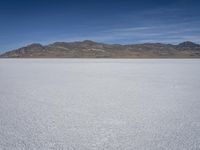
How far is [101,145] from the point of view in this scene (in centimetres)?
303

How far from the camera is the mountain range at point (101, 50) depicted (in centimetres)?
12669

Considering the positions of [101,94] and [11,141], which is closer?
[11,141]

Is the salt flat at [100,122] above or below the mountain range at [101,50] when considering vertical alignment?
below

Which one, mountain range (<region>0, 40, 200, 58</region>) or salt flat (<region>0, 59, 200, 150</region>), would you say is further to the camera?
mountain range (<region>0, 40, 200, 58</region>)

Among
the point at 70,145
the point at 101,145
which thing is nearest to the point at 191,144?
the point at 101,145

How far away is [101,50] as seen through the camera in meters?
137

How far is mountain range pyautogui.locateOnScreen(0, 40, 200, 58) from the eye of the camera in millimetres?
126688

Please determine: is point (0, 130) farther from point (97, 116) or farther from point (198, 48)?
point (198, 48)

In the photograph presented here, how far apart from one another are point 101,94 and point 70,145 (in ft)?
12.4

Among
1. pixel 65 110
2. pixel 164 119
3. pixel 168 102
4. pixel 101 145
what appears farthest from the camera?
pixel 168 102

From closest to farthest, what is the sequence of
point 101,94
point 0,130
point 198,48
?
point 0,130 < point 101,94 < point 198,48

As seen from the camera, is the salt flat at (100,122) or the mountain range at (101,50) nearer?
the salt flat at (100,122)

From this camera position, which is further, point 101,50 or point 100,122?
point 101,50

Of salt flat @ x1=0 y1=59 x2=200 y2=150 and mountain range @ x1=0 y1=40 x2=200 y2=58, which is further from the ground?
mountain range @ x1=0 y1=40 x2=200 y2=58
